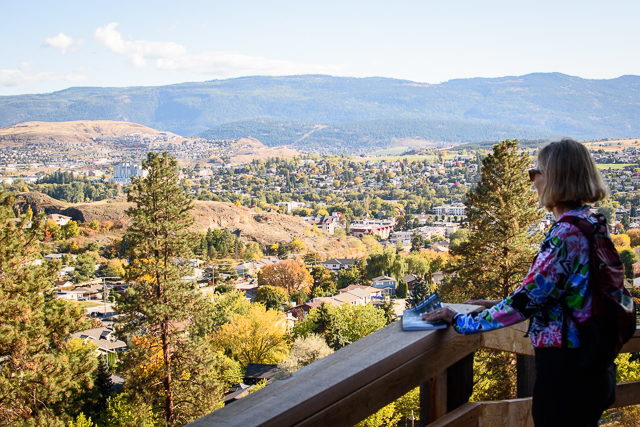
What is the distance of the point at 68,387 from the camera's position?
7.64 m

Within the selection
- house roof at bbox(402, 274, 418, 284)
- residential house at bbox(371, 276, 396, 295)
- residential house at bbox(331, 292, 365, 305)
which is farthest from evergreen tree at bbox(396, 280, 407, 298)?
residential house at bbox(331, 292, 365, 305)

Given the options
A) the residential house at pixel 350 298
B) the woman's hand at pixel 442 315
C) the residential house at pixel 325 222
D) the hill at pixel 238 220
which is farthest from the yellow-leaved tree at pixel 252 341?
the residential house at pixel 325 222

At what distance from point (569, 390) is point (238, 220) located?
57376 mm

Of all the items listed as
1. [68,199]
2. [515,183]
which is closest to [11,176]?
[68,199]

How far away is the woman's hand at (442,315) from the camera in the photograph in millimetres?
1135

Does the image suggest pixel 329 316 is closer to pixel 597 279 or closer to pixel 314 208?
pixel 597 279

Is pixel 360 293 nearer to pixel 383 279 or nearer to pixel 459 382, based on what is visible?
pixel 383 279

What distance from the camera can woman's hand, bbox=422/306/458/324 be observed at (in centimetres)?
114

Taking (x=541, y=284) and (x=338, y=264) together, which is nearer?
(x=541, y=284)

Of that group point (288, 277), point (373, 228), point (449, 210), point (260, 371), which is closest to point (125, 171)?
point (373, 228)

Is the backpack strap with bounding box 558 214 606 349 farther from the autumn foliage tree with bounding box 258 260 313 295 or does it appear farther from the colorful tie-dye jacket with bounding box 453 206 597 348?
the autumn foliage tree with bounding box 258 260 313 295

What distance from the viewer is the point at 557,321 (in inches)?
43.4

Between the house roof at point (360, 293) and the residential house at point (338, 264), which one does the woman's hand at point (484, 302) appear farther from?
the residential house at point (338, 264)

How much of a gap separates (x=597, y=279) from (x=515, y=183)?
7.82 metres
